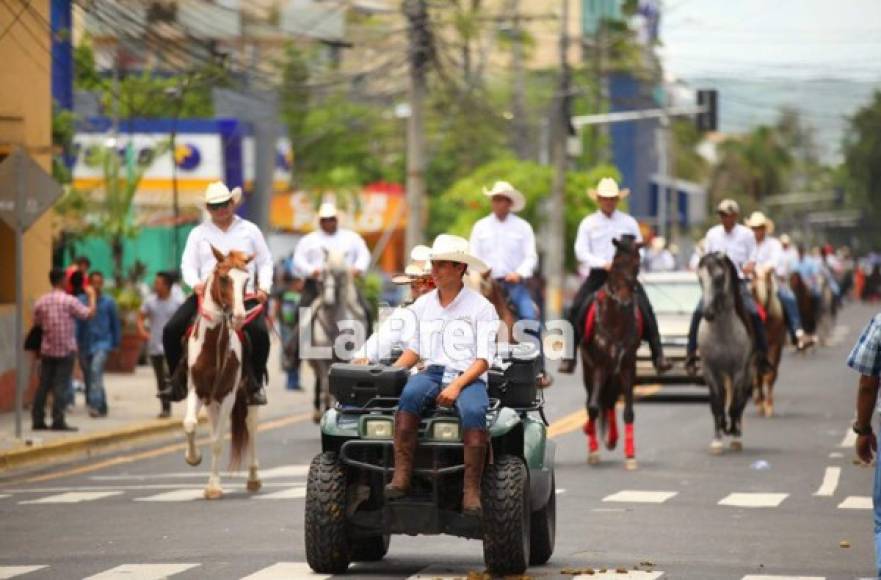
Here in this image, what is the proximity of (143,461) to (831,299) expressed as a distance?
33.6 meters

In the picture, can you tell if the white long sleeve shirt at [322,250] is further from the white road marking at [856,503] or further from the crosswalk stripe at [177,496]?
the white road marking at [856,503]

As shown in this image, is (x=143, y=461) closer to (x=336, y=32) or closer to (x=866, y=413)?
(x=866, y=413)

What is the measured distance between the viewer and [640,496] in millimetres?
18328

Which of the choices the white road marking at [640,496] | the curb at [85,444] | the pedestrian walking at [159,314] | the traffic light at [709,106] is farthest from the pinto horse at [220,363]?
the traffic light at [709,106]

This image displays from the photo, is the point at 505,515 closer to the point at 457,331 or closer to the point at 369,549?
the point at 457,331

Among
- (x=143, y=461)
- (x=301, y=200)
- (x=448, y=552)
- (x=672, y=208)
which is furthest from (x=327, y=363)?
(x=672, y=208)

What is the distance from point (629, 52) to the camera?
7975cm

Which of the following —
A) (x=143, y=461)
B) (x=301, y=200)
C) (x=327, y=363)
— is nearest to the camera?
(x=143, y=461)

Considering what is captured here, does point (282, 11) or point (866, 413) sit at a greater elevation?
point (282, 11)

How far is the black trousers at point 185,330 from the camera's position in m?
19.2

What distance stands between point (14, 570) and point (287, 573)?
1766 millimetres

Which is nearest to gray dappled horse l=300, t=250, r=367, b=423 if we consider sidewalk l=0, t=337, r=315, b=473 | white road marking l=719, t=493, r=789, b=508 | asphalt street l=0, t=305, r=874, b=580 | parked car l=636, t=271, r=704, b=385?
asphalt street l=0, t=305, r=874, b=580

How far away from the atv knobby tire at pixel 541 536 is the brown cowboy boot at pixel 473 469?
0.98 meters

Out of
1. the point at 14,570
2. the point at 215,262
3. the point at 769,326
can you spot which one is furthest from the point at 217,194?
the point at 769,326
